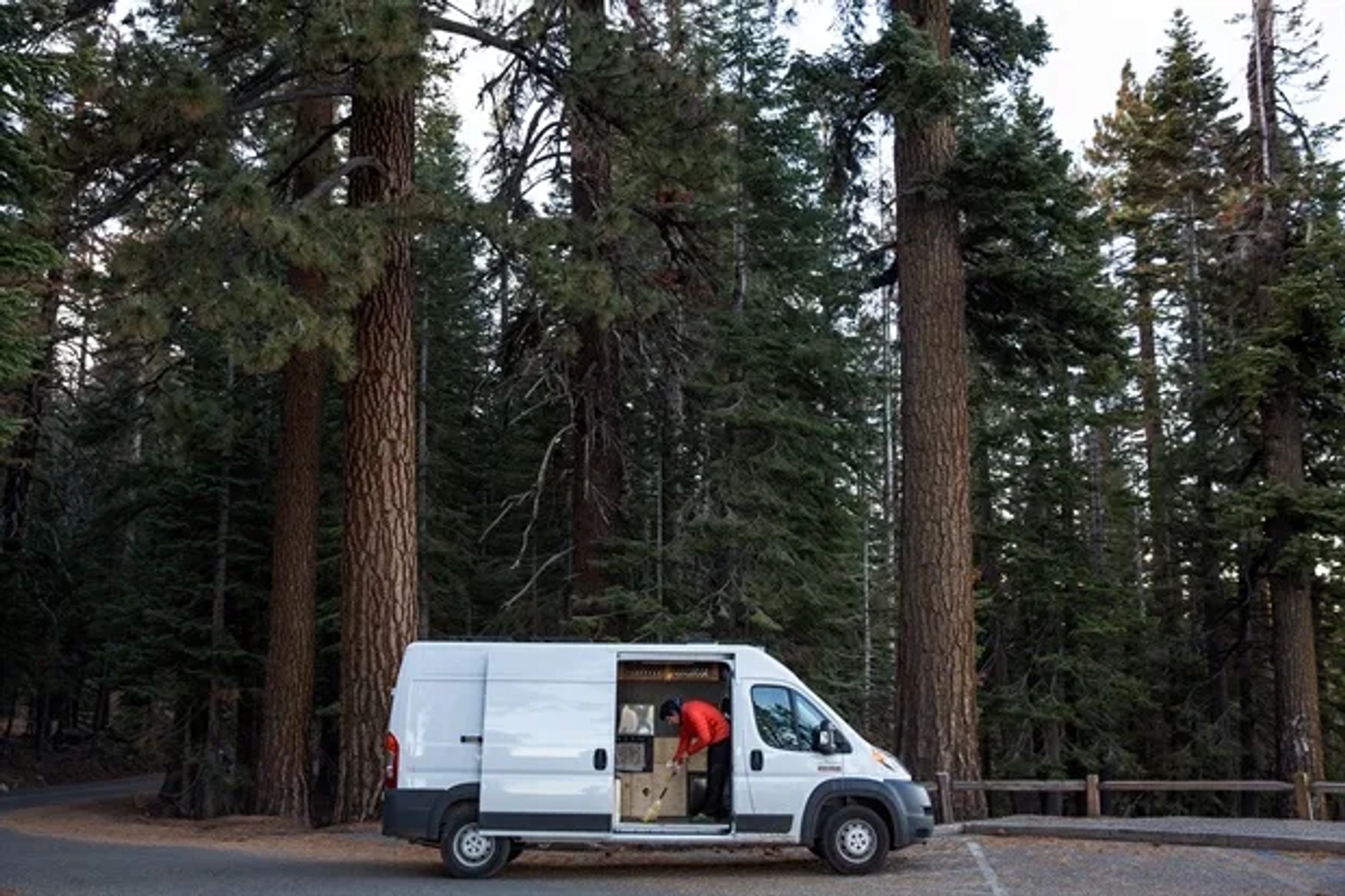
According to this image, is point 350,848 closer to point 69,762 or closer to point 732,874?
point 732,874

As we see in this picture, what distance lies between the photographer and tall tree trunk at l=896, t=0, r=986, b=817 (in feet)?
49.6

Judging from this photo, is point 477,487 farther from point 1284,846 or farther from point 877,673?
point 1284,846

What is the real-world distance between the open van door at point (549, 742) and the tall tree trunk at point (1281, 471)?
14598mm

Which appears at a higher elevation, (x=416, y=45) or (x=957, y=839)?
(x=416, y=45)

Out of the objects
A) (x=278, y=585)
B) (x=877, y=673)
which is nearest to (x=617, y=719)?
(x=278, y=585)

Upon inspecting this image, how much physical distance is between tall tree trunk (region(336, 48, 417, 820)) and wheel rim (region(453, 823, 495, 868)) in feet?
11.7

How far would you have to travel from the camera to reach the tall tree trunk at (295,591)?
768 inches

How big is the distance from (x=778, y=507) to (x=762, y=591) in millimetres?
1551

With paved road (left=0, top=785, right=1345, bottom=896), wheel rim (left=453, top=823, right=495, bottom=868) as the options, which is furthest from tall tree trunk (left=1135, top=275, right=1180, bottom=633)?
wheel rim (left=453, top=823, right=495, bottom=868)

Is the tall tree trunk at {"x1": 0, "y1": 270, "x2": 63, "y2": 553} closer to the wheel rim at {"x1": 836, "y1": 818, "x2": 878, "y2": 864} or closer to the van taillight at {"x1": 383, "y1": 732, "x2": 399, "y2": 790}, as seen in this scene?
the van taillight at {"x1": 383, "y1": 732, "x2": 399, "y2": 790}

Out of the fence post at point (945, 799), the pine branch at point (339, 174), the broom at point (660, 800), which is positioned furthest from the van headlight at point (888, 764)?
the pine branch at point (339, 174)

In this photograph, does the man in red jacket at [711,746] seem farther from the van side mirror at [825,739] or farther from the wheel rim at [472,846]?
the wheel rim at [472,846]

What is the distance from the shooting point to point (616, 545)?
19547 millimetres

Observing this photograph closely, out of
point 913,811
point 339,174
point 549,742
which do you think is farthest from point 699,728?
point 339,174
